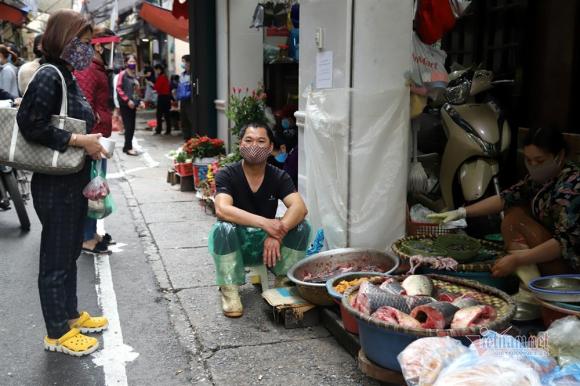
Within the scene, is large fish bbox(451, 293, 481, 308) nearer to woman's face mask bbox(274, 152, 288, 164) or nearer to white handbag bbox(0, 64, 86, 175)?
white handbag bbox(0, 64, 86, 175)

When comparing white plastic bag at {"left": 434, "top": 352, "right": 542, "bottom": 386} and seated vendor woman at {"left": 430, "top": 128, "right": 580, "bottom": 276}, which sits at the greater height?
seated vendor woman at {"left": 430, "top": 128, "right": 580, "bottom": 276}

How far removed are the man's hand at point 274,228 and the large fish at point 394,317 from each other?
128 cm

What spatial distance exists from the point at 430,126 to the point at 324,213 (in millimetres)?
1604

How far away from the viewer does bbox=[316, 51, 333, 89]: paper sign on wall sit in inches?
203

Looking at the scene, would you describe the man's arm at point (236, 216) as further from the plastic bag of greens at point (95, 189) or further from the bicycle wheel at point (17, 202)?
the bicycle wheel at point (17, 202)

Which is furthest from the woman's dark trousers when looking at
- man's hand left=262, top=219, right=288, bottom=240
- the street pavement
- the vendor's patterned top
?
the vendor's patterned top

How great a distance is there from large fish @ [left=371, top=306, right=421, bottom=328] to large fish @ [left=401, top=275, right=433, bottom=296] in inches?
14.3

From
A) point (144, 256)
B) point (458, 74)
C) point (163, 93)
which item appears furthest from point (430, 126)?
point (163, 93)

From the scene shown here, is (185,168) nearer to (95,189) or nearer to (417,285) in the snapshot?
(95,189)

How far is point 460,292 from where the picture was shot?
3.79 meters

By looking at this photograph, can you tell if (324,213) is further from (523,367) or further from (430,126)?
(523,367)

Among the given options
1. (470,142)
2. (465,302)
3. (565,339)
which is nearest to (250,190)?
(465,302)

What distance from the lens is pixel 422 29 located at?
501cm

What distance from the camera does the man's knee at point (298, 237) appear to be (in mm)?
4711
